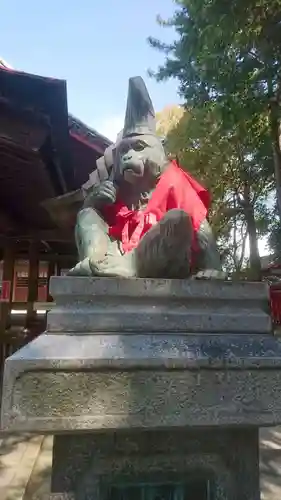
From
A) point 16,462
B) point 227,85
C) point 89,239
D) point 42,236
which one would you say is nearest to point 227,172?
point 227,85

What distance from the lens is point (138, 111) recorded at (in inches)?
74.8

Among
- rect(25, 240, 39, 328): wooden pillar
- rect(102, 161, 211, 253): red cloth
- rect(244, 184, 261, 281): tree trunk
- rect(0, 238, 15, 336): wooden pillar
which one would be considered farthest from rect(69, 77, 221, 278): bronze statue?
rect(244, 184, 261, 281): tree trunk

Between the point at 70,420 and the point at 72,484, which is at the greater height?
the point at 70,420

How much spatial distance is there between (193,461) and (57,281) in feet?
2.55

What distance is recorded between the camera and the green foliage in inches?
224

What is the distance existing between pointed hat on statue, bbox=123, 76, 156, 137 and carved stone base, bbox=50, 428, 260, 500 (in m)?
1.26

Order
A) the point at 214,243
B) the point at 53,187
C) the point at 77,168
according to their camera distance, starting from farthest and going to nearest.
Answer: the point at 77,168 < the point at 53,187 < the point at 214,243

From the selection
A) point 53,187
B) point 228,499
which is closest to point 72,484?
point 228,499

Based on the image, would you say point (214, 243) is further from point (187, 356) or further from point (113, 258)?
point (187, 356)

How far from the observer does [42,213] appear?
6.05m

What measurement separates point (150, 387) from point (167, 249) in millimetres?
484

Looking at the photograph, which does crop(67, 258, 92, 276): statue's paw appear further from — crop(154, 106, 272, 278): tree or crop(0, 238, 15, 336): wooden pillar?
crop(154, 106, 272, 278): tree

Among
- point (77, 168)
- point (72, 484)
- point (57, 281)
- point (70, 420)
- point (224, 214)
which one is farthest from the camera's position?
point (224, 214)

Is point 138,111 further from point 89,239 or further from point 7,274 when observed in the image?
point 7,274
